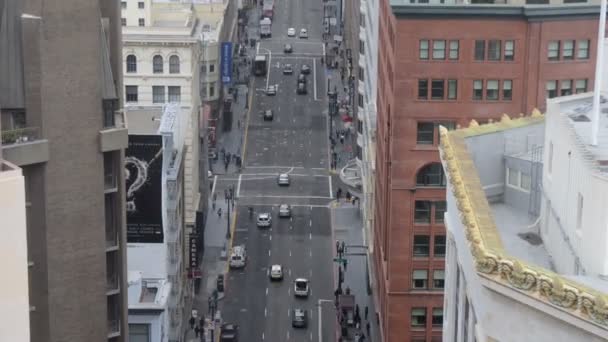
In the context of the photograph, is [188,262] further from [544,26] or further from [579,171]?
[579,171]

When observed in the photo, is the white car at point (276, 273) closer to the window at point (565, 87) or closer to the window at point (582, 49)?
the window at point (565, 87)

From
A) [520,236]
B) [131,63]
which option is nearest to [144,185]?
[131,63]

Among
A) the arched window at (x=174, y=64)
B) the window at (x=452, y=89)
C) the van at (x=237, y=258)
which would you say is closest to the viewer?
the window at (x=452, y=89)

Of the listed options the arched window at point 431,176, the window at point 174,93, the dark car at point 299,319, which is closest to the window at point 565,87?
the arched window at point 431,176

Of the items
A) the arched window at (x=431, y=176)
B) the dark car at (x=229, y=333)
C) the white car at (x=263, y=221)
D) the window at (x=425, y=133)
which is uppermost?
the window at (x=425, y=133)

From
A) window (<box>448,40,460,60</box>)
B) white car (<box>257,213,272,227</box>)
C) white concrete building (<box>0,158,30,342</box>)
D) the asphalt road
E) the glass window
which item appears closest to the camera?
white concrete building (<box>0,158,30,342</box>)

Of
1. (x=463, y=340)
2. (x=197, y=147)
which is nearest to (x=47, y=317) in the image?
(x=463, y=340)

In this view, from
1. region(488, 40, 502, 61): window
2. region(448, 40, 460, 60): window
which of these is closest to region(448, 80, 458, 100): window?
region(448, 40, 460, 60): window

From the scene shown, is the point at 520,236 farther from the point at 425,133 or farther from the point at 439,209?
the point at 439,209

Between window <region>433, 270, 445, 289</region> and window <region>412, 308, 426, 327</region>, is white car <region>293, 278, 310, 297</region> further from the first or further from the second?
window <region>433, 270, 445, 289</region>
